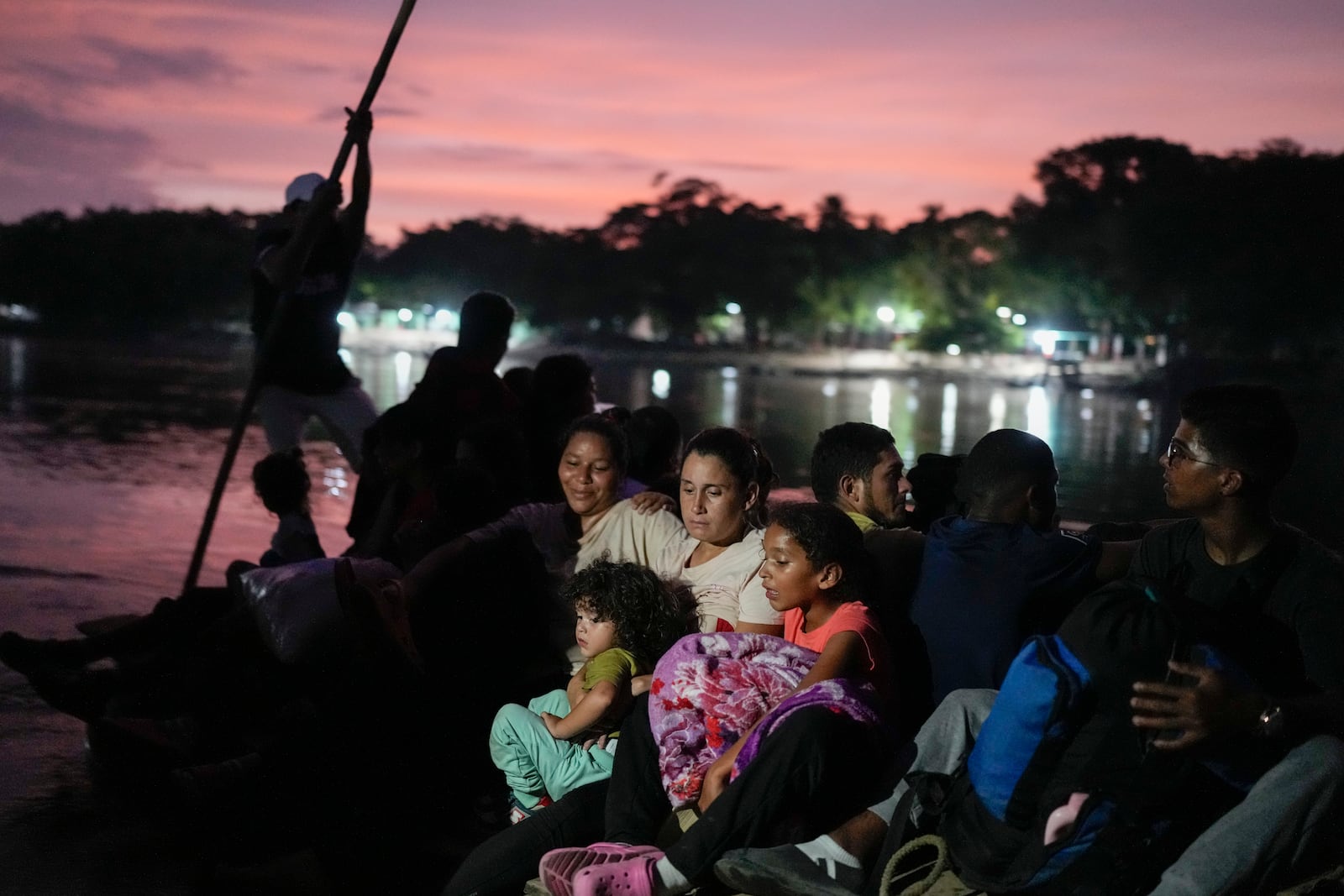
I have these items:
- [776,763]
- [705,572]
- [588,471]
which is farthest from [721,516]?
[776,763]

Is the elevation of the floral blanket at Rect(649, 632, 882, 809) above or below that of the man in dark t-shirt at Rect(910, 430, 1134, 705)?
below

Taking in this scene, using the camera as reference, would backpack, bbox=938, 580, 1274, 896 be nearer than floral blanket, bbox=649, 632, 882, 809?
Yes

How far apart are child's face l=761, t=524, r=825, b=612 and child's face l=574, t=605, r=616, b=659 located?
66 centimetres

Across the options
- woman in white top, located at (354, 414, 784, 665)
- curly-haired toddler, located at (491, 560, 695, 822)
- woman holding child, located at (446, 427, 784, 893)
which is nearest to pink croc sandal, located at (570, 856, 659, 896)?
woman holding child, located at (446, 427, 784, 893)

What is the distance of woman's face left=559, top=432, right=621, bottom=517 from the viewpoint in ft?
A: 17.2

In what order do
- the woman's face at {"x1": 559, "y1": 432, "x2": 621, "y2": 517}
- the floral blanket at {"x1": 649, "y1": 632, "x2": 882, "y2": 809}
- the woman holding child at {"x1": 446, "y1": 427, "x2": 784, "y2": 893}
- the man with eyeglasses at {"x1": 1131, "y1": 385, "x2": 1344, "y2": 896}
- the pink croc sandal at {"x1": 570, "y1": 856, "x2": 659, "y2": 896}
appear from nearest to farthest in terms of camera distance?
the man with eyeglasses at {"x1": 1131, "y1": 385, "x2": 1344, "y2": 896}
the pink croc sandal at {"x1": 570, "y1": 856, "x2": 659, "y2": 896}
the floral blanket at {"x1": 649, "y1": 632, "x2": 882, "y2": 809}
the woman holding child at {"x1": 446, "y1": 427, "x2": 784, "y2": 893}
the woman's face at {"x1": 559, "y1": 432, "x2": 621, "y2": 517}

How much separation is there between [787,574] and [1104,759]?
1.04 metres

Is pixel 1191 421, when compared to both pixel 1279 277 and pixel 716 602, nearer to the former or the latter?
pixel 716 602

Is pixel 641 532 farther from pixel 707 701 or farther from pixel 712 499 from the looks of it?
pixel 707 701

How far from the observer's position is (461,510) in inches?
211

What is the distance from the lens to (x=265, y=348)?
7.28 metres

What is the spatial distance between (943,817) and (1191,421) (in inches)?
43.9

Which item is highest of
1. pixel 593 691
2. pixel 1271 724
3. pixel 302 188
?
pixel 302 188

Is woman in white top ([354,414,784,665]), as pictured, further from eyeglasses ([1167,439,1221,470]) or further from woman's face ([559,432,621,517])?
eyeglasses ([1167,439,1221,470])
